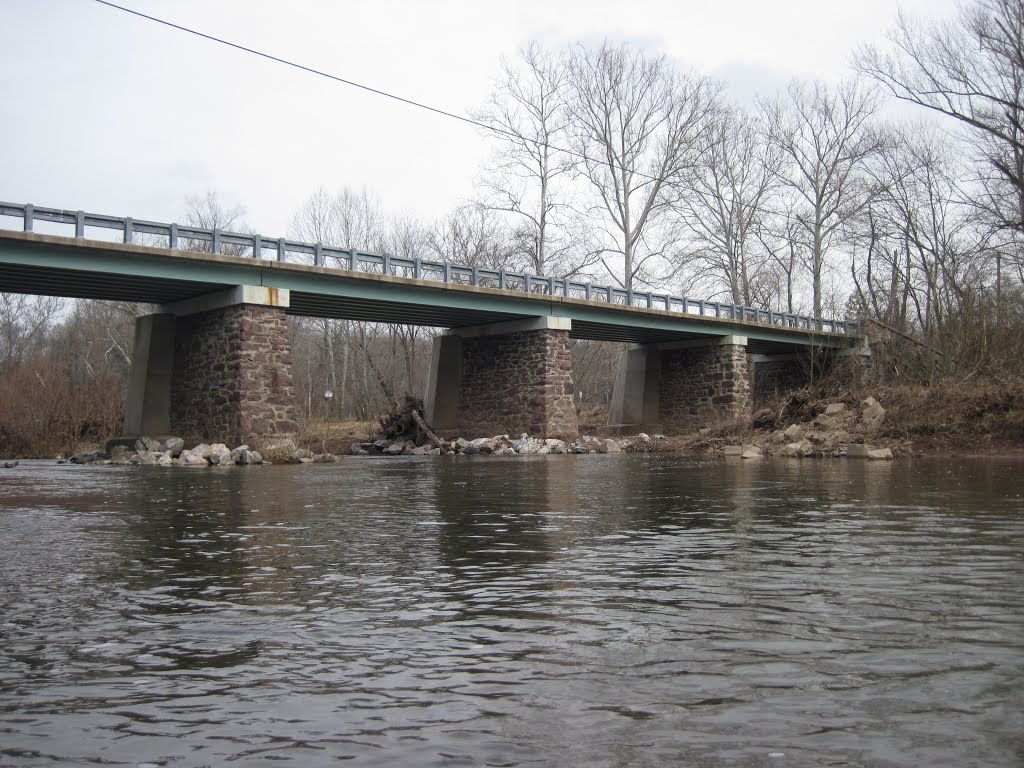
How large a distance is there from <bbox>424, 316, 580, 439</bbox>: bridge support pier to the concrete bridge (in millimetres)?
65

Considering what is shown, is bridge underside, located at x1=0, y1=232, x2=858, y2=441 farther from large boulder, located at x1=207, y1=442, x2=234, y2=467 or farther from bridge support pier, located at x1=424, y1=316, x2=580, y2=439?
large boulder, located at x1=207, y1=442, x2=234, y2=467

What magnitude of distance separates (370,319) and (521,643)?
34477mm

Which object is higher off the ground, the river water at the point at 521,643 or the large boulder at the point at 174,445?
the large boulder at the point at 174,445

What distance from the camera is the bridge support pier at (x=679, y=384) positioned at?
46.1 m

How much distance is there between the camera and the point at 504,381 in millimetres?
38625

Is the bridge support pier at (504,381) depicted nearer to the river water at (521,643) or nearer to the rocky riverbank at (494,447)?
the rocky riverbank at (494,447)

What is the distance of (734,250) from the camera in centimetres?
6031

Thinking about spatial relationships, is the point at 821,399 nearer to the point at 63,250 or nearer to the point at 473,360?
the point at 473,360

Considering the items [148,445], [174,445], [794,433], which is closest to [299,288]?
[174,445]

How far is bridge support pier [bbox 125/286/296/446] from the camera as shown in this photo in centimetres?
2789

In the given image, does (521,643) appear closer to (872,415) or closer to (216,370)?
(872,415)

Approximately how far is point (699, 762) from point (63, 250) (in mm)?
25783

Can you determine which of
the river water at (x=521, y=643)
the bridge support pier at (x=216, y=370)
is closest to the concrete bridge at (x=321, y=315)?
the bridge support pier at (x=216, y=370)

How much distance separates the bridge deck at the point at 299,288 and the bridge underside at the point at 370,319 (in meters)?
0.05
